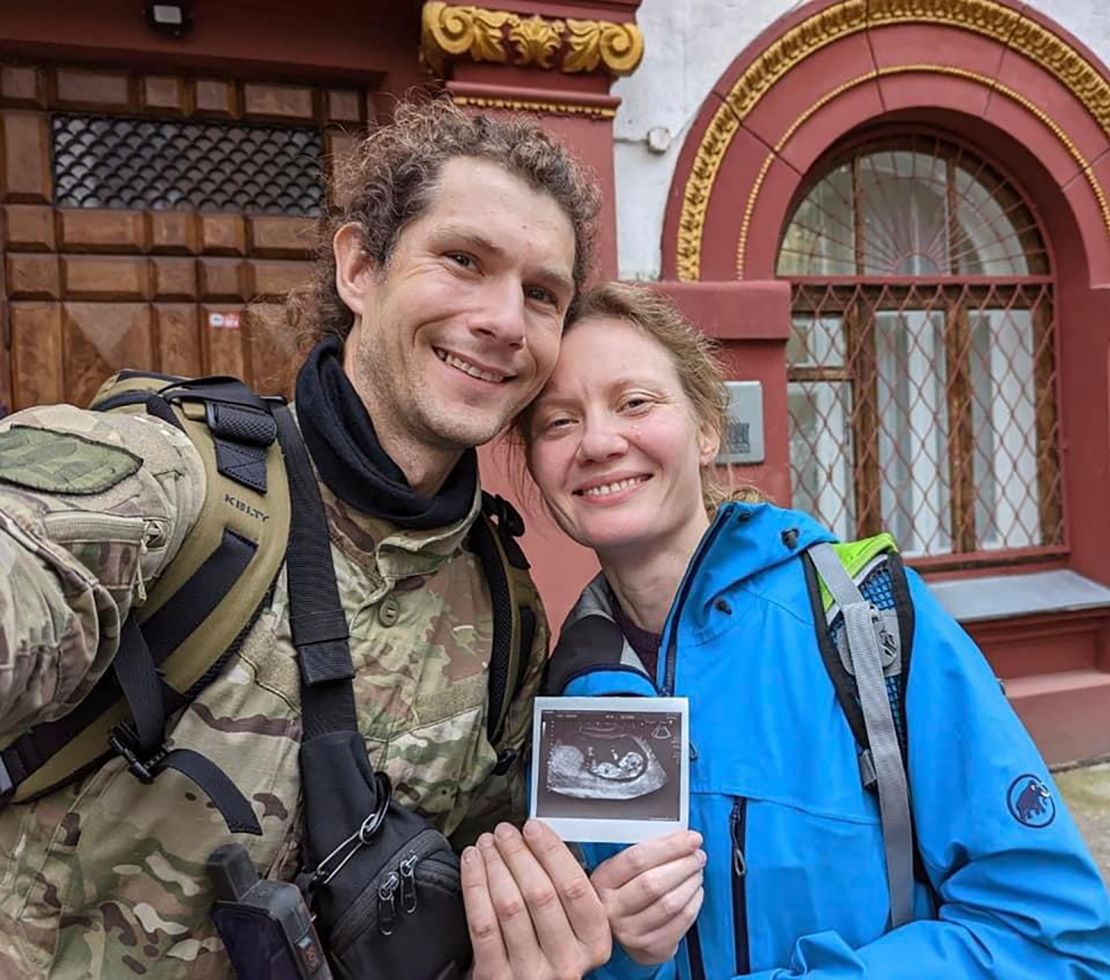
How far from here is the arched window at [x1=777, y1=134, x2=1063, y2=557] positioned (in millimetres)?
4770

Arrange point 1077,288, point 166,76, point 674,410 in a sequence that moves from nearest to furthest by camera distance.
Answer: point 674,410 < point 166,76 < point 1077,288

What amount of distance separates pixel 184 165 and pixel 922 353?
148 inches

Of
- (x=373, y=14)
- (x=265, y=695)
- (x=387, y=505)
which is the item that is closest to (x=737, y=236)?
(x=373, y=14)

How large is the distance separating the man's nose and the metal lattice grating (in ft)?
9.20

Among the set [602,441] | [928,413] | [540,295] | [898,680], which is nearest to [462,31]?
[540,295]

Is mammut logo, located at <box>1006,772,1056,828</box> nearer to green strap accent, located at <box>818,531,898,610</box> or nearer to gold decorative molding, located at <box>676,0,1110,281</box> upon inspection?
green strap accent, located at <box>818,531,898,610</box>

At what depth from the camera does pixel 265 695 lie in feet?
4.17

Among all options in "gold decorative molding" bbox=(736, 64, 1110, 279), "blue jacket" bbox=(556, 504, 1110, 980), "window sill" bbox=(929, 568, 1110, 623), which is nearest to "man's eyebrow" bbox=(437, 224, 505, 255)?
"blue jacket" bbox=(556, 504, 1110, 980)

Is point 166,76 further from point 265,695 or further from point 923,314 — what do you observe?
point 923,314

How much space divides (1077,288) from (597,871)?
4.75 m

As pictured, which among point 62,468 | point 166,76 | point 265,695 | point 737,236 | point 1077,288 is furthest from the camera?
point 1077,288

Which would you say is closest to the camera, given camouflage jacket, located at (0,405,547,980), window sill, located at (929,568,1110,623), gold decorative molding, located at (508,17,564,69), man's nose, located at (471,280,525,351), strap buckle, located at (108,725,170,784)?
camouflage jacket, located at (0,405,547,980)

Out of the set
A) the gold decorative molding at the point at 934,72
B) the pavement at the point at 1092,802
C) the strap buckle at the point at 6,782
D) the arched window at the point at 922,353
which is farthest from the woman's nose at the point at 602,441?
the pavement at the point at 1092,802

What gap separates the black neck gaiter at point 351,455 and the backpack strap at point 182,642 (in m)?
0.17
